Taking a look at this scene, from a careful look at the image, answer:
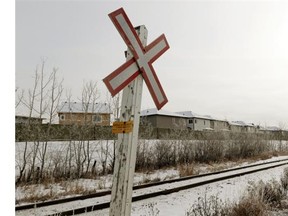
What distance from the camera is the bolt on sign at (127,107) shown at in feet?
7.07

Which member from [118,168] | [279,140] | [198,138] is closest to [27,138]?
[118,168]

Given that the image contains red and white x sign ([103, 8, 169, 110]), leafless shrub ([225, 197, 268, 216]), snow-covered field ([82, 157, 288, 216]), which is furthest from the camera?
snow-covered field ([82, 157, 288, 216])

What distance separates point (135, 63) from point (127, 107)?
0.43m

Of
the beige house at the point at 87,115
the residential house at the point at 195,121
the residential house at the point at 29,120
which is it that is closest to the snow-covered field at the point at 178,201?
the beige house at the point at 87,115

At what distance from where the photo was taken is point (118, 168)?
2193 mm

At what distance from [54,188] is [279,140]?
35727 mm

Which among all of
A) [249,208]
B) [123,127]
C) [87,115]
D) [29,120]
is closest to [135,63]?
[123,127]

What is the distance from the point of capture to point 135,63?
2.30 meters

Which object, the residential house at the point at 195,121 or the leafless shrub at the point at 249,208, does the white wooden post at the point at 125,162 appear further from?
the residential house at the point at 195,121

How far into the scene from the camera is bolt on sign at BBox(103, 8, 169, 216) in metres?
2.15

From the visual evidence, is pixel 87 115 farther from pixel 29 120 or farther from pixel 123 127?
pixel 123 127

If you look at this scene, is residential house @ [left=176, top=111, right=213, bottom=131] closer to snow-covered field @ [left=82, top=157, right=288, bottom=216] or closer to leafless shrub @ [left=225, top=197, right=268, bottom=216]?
snow-covered field @ [left=82, top=157, right=288, bottom=216]

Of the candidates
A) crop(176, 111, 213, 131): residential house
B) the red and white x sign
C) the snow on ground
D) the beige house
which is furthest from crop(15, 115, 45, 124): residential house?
crop(176, 111, 213, 131): residential house

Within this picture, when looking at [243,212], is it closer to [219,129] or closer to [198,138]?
[198,138]
